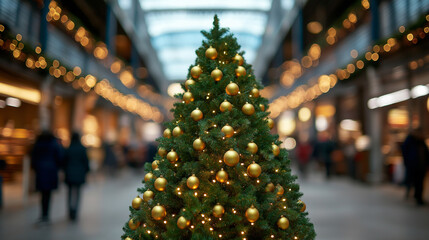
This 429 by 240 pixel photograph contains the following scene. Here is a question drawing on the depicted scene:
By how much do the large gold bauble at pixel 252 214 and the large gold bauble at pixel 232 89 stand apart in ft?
2.60

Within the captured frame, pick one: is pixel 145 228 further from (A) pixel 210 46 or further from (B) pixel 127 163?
(B) pixel 127 163

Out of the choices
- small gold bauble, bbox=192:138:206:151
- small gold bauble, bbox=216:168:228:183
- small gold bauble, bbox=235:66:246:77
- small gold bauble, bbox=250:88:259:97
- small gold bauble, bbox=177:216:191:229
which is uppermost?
small gold bauble, bbox=235:66:246:77

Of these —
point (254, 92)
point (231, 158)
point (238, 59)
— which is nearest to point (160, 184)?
point (231, 158)

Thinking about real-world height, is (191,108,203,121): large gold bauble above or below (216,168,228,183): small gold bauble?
above

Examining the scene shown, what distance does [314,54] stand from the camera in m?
20.6

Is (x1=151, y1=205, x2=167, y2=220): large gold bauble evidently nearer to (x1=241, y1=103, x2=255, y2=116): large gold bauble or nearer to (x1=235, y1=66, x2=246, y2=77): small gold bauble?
(x1=241, y1=103, x2=255, y2=116): large gold bauble

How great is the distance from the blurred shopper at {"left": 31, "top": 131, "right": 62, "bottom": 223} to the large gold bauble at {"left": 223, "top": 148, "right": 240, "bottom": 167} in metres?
4.72

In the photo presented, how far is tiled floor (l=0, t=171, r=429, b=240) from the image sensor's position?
16.9 ft

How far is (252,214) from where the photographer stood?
232 centimetres

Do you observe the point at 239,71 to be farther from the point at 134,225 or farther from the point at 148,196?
the point at 134,225

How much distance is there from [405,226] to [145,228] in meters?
4.79

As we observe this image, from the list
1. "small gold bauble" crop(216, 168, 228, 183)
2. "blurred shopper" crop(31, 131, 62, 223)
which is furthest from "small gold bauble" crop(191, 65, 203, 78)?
"blurred shopper" crop(31, 131, 62, 223)

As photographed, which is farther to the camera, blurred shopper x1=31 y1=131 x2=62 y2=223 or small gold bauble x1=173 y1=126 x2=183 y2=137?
blurred shopper x1=31 y1=131 x2=62 y2=223

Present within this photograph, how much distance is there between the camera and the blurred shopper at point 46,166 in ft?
20.0
